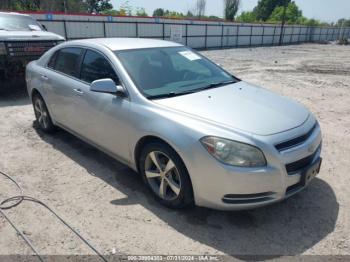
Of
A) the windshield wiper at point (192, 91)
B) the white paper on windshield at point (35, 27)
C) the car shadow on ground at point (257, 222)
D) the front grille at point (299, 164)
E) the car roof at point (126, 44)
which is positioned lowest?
the car shadow on ground at point (257, 222)

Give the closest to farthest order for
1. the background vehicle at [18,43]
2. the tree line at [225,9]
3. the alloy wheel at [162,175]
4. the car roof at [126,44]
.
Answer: the alloy wheel at [162,175]
the car roof at [126,44]
the background vehicle at [18,43]
the tree line at [225,9]

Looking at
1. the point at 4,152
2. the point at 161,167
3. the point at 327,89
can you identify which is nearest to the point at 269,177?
the point at 161,167

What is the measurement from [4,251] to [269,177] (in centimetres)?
233

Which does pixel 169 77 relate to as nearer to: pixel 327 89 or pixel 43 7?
pixel 327 89

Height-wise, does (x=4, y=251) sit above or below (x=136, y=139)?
below

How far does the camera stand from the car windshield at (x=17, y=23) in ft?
26.2

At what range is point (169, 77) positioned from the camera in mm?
3562

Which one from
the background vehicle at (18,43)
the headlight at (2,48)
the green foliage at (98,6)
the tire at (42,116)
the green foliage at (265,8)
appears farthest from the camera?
the green foliage at (265,8)

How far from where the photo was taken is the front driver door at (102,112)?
3.35m

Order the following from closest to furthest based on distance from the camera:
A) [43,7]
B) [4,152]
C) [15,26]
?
[4,152]
[15,26]
[43,7]

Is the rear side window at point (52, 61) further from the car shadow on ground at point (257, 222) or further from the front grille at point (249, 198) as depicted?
the front grille at point (249, 198)

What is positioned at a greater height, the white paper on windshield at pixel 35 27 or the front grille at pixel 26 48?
the white paper on windshield at pixel 35 27

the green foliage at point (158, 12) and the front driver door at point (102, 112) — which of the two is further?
the green foliage at point (158, 12)

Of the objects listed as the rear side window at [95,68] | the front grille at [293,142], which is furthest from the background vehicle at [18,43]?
the front grille at [293,142]
